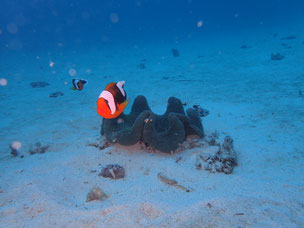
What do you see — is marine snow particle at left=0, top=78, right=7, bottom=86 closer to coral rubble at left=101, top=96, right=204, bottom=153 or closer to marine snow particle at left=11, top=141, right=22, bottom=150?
marine snow particle at left=11, top=141, right=22, bottom=150

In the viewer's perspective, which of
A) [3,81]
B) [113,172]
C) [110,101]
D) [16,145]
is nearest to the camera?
[110,101]

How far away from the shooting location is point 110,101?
255 cm

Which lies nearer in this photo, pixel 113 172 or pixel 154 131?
pixel 113 172

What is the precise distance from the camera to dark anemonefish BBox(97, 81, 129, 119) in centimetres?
251

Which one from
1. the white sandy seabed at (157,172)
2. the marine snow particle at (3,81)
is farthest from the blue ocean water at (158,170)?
the marine snow particle at (3,81)

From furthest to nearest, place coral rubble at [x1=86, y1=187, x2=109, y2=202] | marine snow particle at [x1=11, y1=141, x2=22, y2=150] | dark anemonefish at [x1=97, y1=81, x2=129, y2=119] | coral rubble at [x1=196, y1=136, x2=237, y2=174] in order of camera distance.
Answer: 1. marine snow particle at [x1=11, y1=141, x2=22, y2=150]
2. coral rubble at [x1=196, y1=136, x2=237, y2=174]
3. coral rubble at [x1=86, y1=187, x2=109, y2=202]
4. dark anemonefish at [x1=97, y1=81, x2=129, y2=119]

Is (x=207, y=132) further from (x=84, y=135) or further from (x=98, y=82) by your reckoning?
(x=98, y=82)

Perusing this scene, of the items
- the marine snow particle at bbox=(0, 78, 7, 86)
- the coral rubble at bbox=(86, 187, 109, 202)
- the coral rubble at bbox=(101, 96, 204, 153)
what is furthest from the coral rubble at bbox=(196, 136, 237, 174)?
the marine snow particle at bbox=(0, 78, 7, 86)

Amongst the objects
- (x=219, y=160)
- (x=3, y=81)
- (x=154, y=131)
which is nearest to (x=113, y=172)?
(x=154, y=131)

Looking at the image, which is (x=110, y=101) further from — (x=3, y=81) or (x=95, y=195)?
(x=3, y=81)

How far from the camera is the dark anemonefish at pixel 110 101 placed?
8.23 ft

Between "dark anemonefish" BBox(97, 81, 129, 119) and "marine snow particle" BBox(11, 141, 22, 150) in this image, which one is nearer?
"dark anemonefish" BBox(97, 81, 129, 119)

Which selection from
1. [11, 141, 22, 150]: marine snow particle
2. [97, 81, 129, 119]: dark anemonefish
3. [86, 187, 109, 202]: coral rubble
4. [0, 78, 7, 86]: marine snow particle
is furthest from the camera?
[0, 78, 7, 86]: marine snow particle

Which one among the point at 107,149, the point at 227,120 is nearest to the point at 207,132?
the point at 227,120
